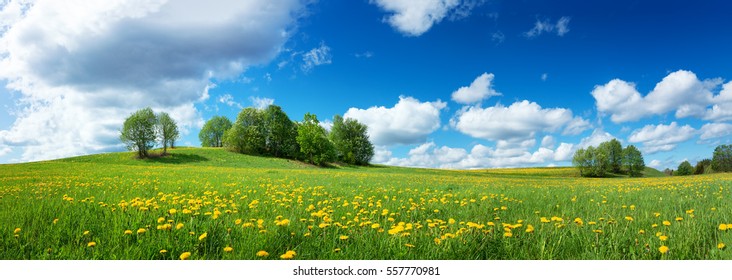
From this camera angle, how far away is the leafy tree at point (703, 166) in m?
73.2

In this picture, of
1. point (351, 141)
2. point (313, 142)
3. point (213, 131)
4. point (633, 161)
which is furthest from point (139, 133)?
point (633, 161)

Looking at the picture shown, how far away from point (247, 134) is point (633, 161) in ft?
278

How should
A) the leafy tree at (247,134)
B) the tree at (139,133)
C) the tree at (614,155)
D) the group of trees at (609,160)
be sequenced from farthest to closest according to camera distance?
the tree at (614,155) → the group of trees at (609,160) → the leafy tree at (247,134) → the tree at (139,133)

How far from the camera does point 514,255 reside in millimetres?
3777

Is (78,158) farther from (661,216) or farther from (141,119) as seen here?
(661,216)

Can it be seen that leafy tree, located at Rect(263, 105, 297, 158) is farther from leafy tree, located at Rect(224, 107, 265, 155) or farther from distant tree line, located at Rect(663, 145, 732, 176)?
distant tree line, located at Rect(663, 145, 732, 176)

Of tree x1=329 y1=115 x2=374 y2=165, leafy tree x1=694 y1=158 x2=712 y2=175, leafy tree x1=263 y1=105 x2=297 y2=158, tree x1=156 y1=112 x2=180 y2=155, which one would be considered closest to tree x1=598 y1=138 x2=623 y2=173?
leafy tree x1=694 y1=158 x2=712 y2=175

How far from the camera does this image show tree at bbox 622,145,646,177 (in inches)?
3344

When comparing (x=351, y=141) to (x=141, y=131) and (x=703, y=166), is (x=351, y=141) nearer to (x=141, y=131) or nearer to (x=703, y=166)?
(x=141, y=131)

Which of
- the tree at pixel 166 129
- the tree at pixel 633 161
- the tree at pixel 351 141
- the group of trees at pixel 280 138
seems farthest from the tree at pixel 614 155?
the tree at pixel 166 129

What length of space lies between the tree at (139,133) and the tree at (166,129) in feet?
8.13

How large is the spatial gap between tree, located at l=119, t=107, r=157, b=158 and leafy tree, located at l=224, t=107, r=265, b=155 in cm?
1214

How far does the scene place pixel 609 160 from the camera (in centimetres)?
8294

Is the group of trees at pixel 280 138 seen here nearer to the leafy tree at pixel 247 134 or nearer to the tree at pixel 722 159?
the leafy tree at pixel 247 134
